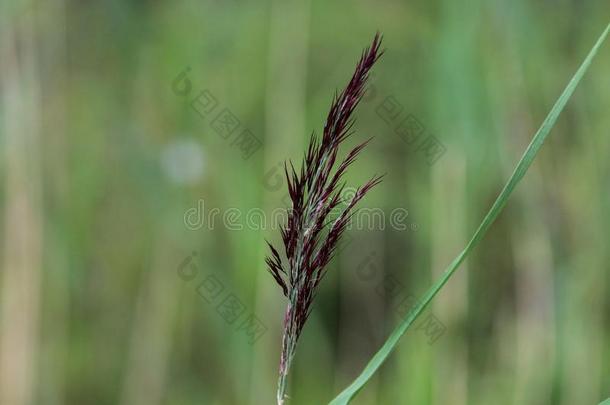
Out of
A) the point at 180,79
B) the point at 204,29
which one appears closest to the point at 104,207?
the point at 180,79

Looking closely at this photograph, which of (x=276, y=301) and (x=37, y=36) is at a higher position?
(x=37, y=36)

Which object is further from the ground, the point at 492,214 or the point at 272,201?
the point at 272,201

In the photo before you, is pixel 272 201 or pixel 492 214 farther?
pixel 272 201

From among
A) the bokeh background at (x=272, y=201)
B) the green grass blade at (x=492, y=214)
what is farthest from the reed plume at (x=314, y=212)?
the bokeh background at (x=272, y=201)

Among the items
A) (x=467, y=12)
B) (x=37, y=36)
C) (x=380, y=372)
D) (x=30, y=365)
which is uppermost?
(x=37, y=36)

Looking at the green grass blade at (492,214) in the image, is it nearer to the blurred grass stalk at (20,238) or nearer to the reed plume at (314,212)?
the reed plume at (314,212)

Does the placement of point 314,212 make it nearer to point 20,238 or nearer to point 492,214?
point 492,214

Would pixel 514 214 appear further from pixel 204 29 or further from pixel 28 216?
pixel 28 216

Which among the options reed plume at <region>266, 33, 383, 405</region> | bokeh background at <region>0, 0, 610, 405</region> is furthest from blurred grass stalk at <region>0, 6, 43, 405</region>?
reed plume at <region>266, 33, 383, 405</region>

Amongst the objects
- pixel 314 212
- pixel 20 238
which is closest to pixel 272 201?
pixel 20 238
